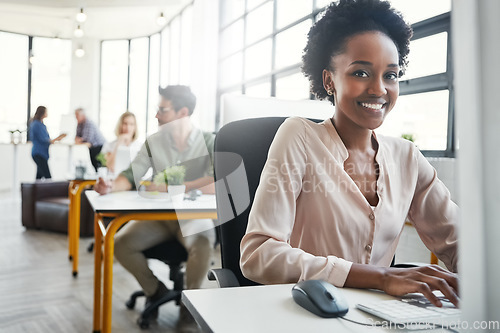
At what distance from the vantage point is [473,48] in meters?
0.35

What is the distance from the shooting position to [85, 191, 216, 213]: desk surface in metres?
1.80

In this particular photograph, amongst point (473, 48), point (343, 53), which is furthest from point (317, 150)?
point (473, 48)

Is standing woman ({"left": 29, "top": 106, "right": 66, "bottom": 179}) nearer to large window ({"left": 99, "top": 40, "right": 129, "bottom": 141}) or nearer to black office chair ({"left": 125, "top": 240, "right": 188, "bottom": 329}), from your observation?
large window ({"left": 99, "top": 40, "right": 129, "bottom": 141})

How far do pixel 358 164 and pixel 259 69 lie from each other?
4.04 m

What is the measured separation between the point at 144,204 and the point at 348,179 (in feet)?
3.86

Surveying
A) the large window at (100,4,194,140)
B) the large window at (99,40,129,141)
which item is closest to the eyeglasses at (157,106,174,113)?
the large window at (100,4,194,140)

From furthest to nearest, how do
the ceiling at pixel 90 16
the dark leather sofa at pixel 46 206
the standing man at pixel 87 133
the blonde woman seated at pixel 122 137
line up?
the ceiling at pixel 90 16
the standing man at pixel 87 133
the dark leather sofa at pixel 46 206
the blonde woman seated at pixel 122 137

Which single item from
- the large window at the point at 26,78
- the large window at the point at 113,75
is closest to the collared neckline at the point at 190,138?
the large window at the point at 26,78

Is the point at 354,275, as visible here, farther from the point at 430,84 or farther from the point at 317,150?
the point at 430,84

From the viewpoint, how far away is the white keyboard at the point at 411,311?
1.96 feet

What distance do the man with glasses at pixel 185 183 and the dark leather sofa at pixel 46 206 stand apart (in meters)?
2.25

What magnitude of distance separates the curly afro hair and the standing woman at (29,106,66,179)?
5.26 metres

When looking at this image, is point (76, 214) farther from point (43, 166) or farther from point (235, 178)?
point (43, 166)

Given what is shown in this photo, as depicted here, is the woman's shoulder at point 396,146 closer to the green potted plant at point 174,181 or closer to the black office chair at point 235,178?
the black office chair at point 235,178
